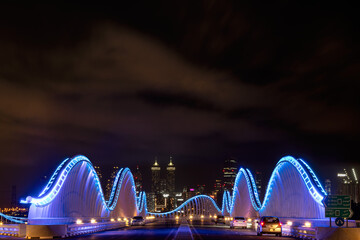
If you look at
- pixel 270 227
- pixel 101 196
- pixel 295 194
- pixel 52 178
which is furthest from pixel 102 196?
pixel 270 227

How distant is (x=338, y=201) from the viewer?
101 ft

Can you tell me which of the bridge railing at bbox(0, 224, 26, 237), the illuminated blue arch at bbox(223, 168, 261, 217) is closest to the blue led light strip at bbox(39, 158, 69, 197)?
the bridge railing at bbox(0, 224, 26, 237)

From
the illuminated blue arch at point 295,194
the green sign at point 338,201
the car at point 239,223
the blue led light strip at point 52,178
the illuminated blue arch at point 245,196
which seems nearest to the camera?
the green sign at point 338,201

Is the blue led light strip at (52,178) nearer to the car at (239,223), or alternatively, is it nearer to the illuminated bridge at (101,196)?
the illuminated bridge at (101,196)

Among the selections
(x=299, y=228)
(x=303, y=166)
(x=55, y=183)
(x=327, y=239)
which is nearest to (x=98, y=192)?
(x=55, y=183)

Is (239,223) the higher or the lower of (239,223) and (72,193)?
the lower

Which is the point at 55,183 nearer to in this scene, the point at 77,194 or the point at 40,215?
the point at 40,215

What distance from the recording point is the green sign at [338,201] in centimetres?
3057

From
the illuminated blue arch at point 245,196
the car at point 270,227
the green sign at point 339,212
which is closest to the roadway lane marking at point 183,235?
the car at point 270,227

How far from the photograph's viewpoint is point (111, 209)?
86.6 m

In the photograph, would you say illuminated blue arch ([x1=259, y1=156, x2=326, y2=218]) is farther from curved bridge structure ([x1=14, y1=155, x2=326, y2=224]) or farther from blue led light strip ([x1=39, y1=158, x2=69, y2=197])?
blue led light strip ([x1=39, y1=158, x2=69, y2=197])

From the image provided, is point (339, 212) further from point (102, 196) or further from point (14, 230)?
point (102, 196)

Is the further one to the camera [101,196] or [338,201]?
[101,196]

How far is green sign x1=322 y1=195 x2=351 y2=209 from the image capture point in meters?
30.6
